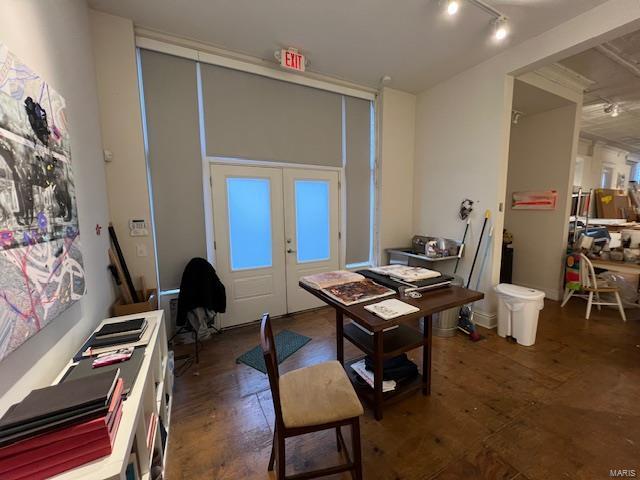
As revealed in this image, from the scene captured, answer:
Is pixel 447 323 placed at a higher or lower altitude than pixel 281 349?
higher

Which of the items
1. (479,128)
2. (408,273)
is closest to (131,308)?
(408,273)

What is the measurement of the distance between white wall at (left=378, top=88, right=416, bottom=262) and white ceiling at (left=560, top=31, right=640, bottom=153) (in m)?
1.87

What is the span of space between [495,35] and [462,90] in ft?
2.83

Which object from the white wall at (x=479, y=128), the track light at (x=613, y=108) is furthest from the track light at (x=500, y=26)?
the track light at (x=613, y=108)

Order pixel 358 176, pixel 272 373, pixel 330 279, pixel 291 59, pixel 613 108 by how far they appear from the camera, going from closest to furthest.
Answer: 1. pixel 272 373
2. pixel 330 279
3. pixel 291 59
4. pixel 358 176
5. pixel 613 108

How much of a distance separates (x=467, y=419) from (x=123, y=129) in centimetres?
370

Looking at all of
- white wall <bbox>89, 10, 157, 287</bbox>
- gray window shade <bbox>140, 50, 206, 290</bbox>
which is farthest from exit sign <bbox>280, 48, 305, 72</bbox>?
white wall <bbox>89, 10, 157, 287</bbox>

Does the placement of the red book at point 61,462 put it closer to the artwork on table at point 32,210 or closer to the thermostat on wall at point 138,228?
the artwork on table at point 32,210

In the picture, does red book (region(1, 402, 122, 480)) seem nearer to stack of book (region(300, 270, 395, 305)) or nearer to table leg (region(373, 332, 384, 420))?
stack of book (region(300, 270, 395, 305))

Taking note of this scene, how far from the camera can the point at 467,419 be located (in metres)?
1.78

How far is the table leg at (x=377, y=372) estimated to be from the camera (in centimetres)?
165

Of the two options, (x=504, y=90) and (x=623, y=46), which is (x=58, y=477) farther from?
(x=623, y=46)

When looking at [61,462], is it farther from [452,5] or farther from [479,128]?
[479,128]

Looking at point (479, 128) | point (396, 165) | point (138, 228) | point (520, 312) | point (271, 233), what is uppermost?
point (479, 128)
